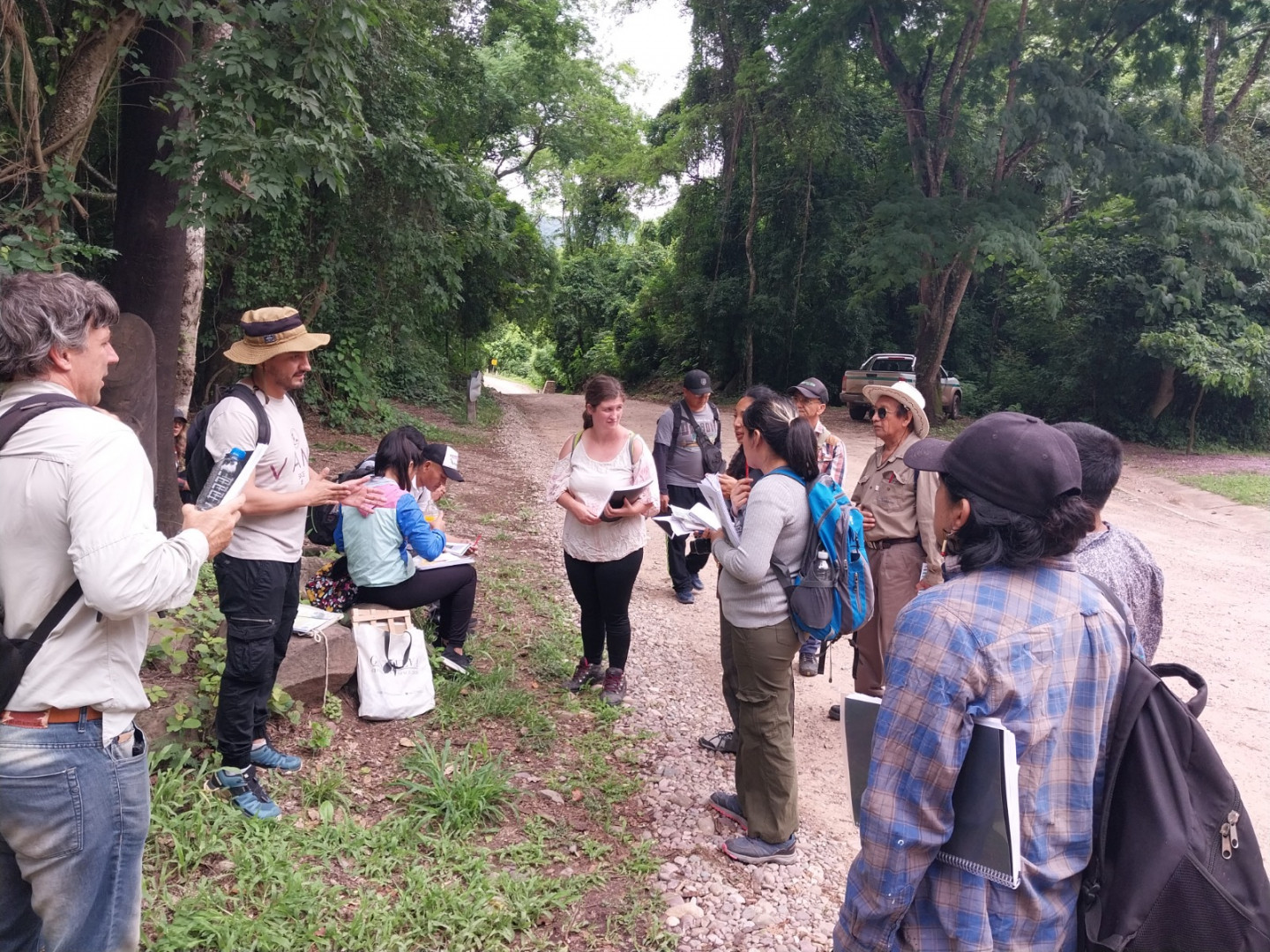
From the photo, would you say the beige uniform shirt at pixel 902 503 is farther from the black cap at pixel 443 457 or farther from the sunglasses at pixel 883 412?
the black cap at pixel 443 457

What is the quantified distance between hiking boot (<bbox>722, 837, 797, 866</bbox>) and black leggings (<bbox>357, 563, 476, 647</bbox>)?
2.15 meters

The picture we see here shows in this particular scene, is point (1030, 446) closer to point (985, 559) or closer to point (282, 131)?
point (985, 559)

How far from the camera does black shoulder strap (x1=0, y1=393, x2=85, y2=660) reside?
186 centimetres

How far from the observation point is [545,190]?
34719 mm

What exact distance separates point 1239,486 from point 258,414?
55.7 ft

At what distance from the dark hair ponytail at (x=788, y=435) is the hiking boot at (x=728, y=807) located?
1572 millimetres

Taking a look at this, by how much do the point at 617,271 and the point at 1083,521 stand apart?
3883 centimetres

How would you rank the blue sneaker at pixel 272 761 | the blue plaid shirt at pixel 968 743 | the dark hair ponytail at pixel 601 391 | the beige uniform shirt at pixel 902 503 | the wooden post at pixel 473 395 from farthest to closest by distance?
1. the wooden post at pixel 473 395
2. the dark hair ponytail at pixel 601 391
3. the beige uniform shirt at pixel 902 503
4. the blue sneaker at pixel 272 761
5. the blue plaid shirt at pixel 968 743

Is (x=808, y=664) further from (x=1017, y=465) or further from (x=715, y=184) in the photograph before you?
(x=715, y=184)

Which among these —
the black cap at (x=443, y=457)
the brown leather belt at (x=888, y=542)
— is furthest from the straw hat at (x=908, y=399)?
the black cap at (x=443, y=457)

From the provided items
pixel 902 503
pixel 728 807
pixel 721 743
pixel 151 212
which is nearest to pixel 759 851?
pixel 728 807

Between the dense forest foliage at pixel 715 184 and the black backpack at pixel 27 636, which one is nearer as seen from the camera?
the black backpack at pixel 27 636

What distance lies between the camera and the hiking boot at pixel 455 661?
5168 mm

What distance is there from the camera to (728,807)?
4039mm
